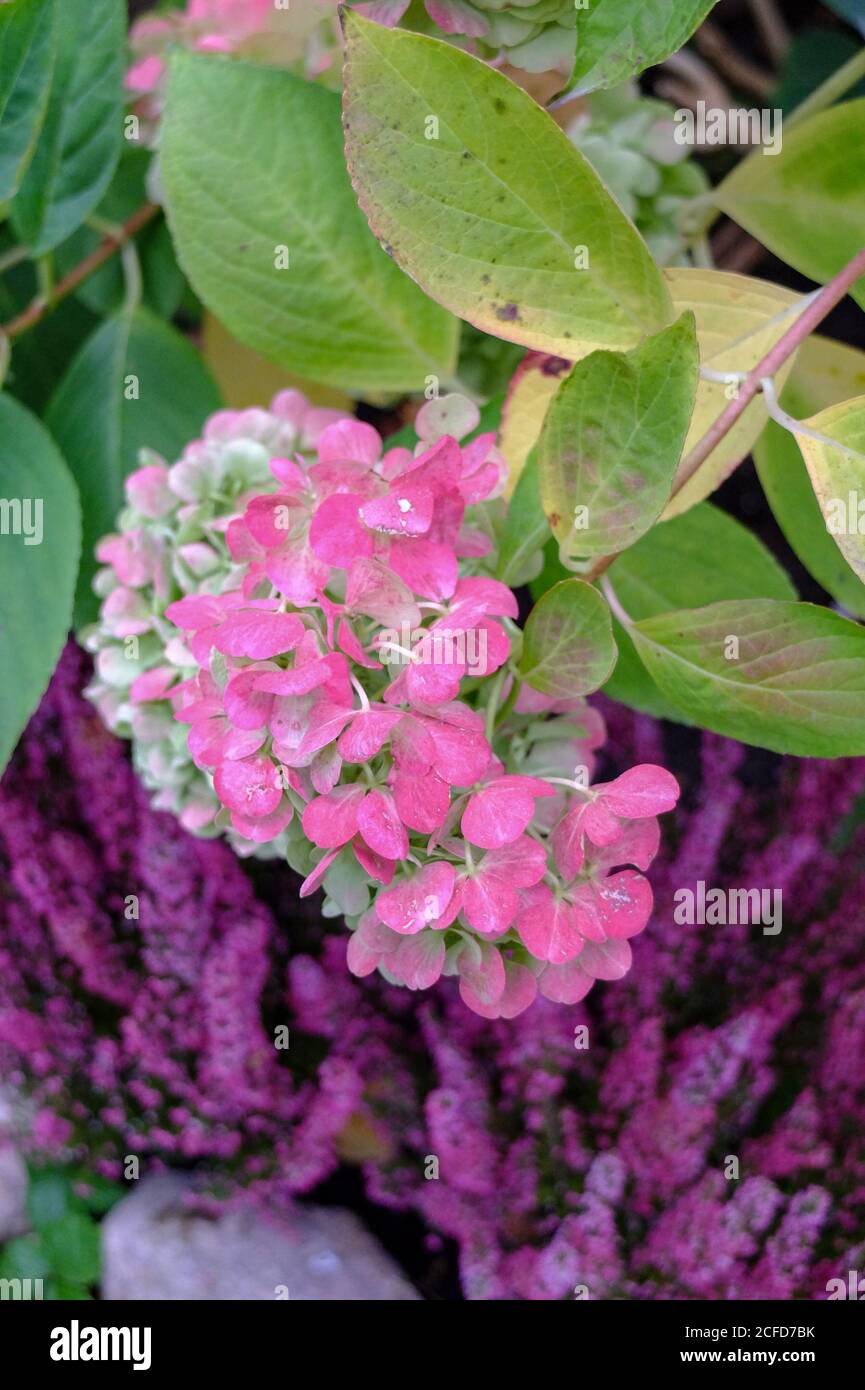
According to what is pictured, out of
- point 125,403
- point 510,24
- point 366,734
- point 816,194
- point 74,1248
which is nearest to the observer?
point 366,734

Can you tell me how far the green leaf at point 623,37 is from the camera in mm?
393

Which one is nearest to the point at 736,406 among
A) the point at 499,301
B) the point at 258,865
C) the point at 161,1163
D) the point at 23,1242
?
the point at 499,301

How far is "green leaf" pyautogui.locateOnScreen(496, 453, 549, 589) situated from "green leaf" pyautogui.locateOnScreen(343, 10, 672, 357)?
5 cm

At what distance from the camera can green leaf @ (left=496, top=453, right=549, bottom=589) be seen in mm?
414

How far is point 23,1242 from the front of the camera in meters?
0.78

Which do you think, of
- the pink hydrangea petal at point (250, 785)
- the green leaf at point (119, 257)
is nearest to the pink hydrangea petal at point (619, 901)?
the pink hydrangea petal at point (250, 785)

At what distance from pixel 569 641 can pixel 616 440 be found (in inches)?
2.6

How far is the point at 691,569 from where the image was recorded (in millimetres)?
563

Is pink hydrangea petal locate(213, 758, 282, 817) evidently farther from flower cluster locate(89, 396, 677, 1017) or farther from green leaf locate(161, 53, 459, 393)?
green leaf locate(161, 53, 459, 393)

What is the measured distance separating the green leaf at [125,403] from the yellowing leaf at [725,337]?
11.8 inches

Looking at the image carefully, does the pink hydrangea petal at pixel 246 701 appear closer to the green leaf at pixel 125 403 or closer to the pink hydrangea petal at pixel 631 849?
the pink hydrangea petal at pixel 631 849

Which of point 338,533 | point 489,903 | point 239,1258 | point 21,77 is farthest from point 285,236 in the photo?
point 239,1258

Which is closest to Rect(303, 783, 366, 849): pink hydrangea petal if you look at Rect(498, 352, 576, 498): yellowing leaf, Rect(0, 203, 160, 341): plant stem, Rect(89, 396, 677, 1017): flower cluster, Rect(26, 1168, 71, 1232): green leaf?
Rect(89, 396, 677, 1017): flower cluster

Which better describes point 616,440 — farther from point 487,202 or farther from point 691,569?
point 691,569
